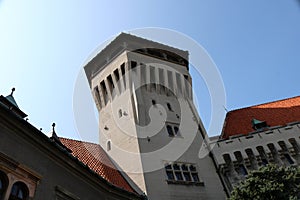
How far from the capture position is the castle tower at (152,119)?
16.2 m

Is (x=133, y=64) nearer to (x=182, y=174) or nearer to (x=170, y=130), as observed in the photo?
(x=170, y=130)

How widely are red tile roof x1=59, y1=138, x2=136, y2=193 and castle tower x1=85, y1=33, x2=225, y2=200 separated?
2.21 feet

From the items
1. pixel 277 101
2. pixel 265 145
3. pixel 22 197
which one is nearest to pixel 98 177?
pixel 22 197

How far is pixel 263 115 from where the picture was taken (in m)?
23.6

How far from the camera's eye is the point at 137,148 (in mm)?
16953

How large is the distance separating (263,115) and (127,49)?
12.5 m

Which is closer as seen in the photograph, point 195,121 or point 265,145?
point 265,145

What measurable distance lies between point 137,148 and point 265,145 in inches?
341

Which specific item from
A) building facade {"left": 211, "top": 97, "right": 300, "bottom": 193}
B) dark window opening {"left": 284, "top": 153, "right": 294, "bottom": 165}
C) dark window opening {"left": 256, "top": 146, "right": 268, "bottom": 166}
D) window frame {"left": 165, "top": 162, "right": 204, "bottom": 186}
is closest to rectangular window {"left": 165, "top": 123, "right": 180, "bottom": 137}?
window frame {"left": 165, "top": 162, "right": 204, "bottom": 186}

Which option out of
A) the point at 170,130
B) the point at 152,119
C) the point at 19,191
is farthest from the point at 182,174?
the point at 19,191

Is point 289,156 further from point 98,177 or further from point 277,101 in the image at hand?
point 98,177

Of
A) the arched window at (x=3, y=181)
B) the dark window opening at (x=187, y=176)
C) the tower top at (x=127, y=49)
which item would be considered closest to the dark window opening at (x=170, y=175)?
the dark window opening at (x=187, y=176)

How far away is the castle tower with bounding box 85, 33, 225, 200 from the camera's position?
1616cm

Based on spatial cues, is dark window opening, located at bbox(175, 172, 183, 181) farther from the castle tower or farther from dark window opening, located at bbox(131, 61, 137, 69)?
dark window opening, located at bbox(131, 61, 137, 69)
